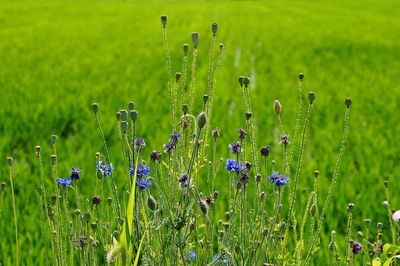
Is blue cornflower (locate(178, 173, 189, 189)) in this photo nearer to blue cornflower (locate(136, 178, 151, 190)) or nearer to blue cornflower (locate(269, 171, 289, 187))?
blue cornflower (locate(136, 178, 151, 190))

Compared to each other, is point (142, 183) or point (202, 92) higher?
point (142, 183)

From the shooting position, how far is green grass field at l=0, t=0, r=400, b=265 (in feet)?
12.3

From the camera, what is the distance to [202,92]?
6.57m

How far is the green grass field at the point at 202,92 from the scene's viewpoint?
3.74 meters

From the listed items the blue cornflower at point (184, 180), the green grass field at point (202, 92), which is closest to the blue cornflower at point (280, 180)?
the blue cornflower at point (184, 180)

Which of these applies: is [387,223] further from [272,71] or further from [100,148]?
[272,71]

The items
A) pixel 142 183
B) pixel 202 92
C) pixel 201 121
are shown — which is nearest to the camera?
pixel 201 121

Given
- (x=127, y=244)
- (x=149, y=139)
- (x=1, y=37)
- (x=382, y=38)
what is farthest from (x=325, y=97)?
(x=1, y=37)

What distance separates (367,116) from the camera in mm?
5656

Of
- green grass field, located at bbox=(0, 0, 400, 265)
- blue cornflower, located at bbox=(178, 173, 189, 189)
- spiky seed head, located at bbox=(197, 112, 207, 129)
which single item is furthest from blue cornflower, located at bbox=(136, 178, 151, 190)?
green grass field, located at bbox=(0, 0, 400, 265)

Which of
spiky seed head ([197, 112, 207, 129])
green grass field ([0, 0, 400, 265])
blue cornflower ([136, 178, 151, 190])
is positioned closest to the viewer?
spiky seed head ([197, 112, 207, 129])

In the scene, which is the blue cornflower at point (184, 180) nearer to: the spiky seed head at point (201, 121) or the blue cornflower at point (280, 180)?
the spiky seed head at point (201, 121)

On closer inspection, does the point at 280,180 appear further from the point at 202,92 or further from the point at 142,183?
the point at 202,92

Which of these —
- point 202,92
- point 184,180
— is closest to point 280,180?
point 184,180
